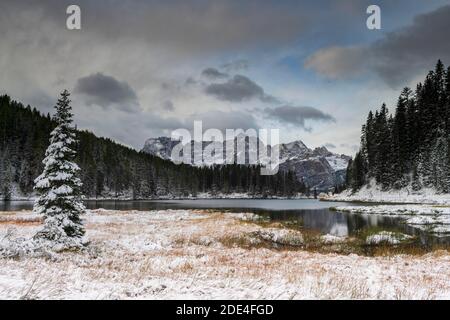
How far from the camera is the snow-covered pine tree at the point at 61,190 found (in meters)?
17.5

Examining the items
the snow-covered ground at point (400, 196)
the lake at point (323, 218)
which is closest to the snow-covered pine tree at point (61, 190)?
the lake at point (323, 218)

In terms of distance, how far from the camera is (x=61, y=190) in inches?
703

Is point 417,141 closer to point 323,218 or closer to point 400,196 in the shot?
point 400,196

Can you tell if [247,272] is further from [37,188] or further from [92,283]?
[37,188]

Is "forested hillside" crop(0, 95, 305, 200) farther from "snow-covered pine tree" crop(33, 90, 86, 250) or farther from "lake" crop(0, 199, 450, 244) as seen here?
"snow-covered pine tree" crop(33, 90, 86, 250)

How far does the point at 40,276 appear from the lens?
974 cm

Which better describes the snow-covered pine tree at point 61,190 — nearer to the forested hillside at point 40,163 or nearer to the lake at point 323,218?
the lake at point 323,218

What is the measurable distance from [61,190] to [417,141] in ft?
299

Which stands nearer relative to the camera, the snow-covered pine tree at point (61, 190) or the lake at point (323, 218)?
the snow-covered pine tree at point (61, 190)

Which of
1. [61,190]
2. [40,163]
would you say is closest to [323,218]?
[61,190]

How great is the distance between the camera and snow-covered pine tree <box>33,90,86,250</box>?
17547 mm

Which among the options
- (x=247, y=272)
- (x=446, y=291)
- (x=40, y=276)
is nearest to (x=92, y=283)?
(x=40, y=276)

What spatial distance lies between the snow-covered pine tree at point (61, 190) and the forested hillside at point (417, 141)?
71.9 m
